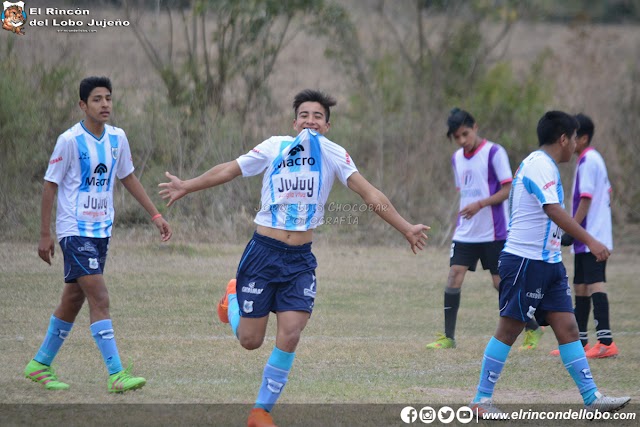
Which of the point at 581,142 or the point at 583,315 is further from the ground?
the point at 581,142

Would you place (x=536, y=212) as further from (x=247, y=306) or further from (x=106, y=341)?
(x=106, y=341)

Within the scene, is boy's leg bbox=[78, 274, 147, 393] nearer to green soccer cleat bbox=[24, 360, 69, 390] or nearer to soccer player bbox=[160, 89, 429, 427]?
green soccer cleat bbox=[24, 360, 69, 390]

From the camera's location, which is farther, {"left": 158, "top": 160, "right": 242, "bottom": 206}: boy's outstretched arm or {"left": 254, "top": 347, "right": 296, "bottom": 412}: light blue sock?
{"left": 158, "top": 160, "right": 242, "bottom": 206}: boy's outstretched arm

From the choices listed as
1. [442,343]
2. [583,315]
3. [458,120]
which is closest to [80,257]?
[442,343]

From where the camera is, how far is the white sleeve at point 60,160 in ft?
20.7

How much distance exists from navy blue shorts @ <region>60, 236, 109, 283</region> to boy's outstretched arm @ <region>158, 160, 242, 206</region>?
897 millimetres

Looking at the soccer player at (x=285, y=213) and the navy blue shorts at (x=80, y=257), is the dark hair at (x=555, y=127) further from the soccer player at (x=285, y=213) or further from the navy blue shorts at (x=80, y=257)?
the navy blue shorts at (x=80, y=257)

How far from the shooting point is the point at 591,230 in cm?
843

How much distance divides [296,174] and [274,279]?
25.4 inches

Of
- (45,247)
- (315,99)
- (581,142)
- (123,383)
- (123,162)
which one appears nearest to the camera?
(315,99)

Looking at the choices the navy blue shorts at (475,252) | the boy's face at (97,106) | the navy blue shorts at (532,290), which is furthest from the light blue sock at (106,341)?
the navy blue shorts at (475,252)

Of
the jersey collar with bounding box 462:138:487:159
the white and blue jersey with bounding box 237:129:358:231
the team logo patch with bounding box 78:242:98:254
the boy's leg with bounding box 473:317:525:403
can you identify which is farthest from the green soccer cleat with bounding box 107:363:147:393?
the jersey collar with bounding box 462:138:487:159

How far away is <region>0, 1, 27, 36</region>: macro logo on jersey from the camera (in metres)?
13.3

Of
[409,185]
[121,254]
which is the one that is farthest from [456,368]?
[409,185]
